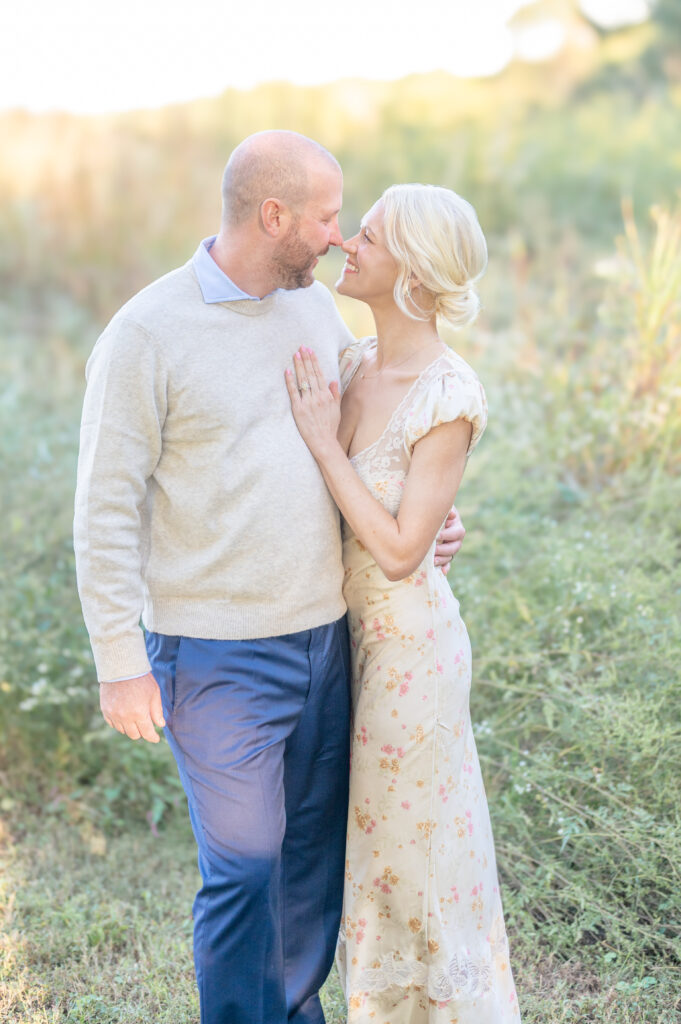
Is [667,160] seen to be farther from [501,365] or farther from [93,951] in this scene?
[93,951]

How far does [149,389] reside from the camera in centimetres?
224

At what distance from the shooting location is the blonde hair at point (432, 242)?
246cm

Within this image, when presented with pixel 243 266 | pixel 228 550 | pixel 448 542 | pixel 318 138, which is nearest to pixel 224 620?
pixel 228 550

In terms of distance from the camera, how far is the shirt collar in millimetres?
2381

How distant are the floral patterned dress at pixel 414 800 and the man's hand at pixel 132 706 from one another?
1.80 feet

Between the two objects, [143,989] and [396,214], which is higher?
[396,214]

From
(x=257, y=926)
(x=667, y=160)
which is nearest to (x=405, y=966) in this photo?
(x=257, y=926)

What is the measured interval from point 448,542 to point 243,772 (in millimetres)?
846

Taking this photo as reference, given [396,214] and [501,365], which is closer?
[396,214]

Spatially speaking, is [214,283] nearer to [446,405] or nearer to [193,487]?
[193,487]

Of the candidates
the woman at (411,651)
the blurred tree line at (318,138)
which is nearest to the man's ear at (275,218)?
the woman at (411,651)

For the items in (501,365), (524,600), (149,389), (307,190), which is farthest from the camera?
(501,365)

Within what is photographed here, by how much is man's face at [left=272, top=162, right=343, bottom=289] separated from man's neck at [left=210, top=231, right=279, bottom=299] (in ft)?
0.12

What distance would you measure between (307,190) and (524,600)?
1.75m
